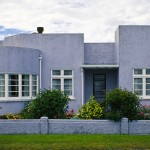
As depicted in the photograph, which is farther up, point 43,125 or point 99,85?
point 99,85

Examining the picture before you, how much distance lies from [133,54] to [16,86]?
709 cm

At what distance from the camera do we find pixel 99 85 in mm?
24062

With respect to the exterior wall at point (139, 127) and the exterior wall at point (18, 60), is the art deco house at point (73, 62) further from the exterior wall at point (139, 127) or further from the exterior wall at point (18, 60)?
the exterior wall at point (139, 127)

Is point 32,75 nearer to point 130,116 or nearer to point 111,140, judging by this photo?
point 130,116

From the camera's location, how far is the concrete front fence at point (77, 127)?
1455 centimetres

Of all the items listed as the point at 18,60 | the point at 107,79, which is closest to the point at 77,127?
the point at 18,60

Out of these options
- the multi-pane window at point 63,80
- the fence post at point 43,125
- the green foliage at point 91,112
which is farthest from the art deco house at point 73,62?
the fence post at point 43,125

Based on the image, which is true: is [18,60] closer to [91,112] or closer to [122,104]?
[91,112]

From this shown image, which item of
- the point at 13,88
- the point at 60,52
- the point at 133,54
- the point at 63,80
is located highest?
the point at 60,52

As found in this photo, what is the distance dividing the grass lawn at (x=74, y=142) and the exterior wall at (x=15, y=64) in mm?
5805

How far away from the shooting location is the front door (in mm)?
23984

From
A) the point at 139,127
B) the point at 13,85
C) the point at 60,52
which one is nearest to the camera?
the point at 139,127

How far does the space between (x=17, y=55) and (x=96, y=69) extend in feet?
18.5

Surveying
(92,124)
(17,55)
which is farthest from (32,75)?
(92,124)
